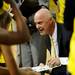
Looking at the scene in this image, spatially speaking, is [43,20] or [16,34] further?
[43,20]

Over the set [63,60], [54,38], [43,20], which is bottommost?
[63,60]

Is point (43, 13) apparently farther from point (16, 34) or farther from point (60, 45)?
point (16, 34)

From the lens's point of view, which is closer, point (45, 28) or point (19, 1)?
point (45, 28)

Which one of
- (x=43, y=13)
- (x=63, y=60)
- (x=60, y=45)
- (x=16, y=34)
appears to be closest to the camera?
(x=16, y=34)

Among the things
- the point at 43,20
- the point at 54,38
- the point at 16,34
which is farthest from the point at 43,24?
the point at 16,34

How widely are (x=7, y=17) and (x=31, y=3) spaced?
2005 mm

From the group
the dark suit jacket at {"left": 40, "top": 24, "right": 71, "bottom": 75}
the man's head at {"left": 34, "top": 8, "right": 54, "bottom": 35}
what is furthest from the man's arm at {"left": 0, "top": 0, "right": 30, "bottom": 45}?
the man's head at {"left": 34, "top": 8, "right": 54, "bottom": 35}

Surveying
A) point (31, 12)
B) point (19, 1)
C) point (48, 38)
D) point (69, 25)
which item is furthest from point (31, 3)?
point (69, 25)

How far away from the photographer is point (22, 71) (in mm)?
2205

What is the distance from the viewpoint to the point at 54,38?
3.45m

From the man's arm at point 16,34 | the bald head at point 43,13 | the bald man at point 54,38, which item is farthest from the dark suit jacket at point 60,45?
the man's arm at point 16,34

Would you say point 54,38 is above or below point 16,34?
below

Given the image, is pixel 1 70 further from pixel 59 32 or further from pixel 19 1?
pixel 19 1

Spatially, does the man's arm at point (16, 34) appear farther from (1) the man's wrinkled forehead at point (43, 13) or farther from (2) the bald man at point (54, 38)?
(1) the man's wrinkled forehead at point (43, 13)
